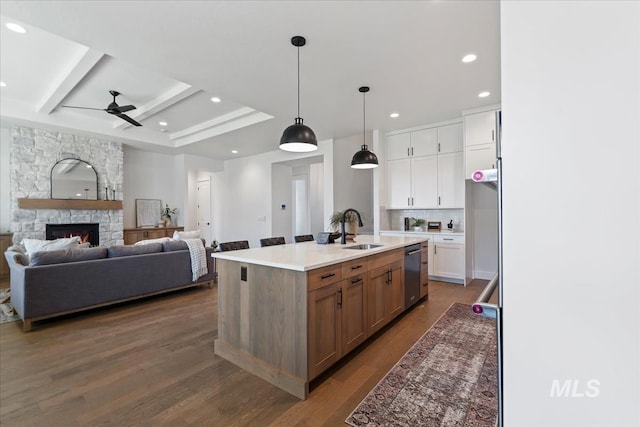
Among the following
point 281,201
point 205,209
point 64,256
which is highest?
point 281,201

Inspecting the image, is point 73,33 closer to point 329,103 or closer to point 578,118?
point 329,103

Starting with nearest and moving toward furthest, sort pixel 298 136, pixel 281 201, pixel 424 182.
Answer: pixel 298 136
pixel 424 182
pixel 281 201

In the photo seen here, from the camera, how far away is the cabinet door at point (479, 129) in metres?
4.34

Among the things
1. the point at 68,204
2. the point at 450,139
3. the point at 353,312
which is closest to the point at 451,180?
the point at 450,139

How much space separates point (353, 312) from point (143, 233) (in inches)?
251

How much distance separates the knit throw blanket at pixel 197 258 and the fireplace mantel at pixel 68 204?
3.18 m

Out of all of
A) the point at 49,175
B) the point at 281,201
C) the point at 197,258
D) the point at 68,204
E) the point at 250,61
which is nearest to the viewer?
the point at 250,61

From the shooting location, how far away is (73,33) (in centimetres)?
252

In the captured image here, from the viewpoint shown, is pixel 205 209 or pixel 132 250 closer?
pixel 132 250

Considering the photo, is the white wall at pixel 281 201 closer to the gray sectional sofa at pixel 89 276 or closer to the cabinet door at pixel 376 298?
the gray sectional sofa at pixel 89 276

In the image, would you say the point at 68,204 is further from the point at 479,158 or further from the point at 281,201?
the point at 479,158

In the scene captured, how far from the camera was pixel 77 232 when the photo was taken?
19.4ft

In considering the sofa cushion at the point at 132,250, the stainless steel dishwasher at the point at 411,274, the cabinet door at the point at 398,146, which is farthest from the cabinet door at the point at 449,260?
the sofa cushion at the point at 132,250

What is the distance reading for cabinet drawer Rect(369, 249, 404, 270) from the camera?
2.65 meters
